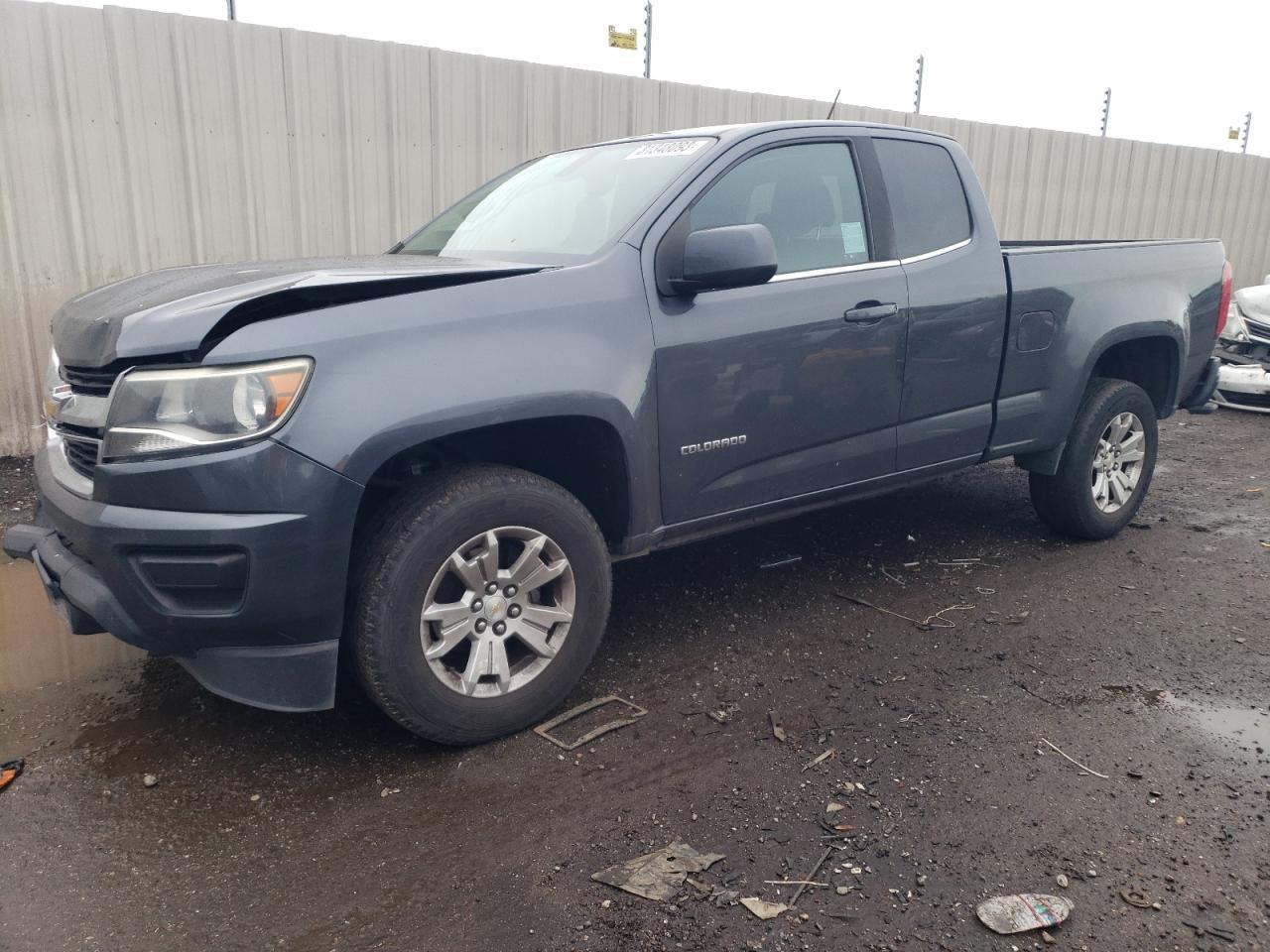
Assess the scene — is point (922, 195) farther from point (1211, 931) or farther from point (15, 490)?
point (15, 490)

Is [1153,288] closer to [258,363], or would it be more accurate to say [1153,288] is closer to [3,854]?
[258,363]

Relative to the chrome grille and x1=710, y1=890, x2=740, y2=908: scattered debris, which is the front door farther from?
the chrome grille

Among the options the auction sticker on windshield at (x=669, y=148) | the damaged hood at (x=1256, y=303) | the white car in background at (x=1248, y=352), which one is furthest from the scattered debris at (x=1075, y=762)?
the damaged hood at (x=1256, y=303)

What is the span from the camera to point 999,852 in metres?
2.42

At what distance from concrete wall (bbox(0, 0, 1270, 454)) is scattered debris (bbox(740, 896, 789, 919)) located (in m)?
5.41

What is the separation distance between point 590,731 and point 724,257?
1.57 meters

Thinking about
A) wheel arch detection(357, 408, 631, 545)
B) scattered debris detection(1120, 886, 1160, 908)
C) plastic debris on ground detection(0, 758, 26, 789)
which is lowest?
plastic debris on ground detection(0, 758, 26, 789)

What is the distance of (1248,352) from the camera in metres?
8.30

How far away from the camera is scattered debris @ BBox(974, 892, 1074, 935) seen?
2.16 meters

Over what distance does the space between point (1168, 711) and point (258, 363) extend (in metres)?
3.00

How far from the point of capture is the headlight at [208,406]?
2.46 meters

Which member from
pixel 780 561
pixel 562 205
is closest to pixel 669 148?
pixel 562 205

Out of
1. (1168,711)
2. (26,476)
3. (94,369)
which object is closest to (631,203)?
(94,369)

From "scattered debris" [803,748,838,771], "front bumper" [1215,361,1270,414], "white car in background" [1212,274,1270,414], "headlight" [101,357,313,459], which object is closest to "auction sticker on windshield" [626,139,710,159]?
"headlight" [101,357,313,459]
